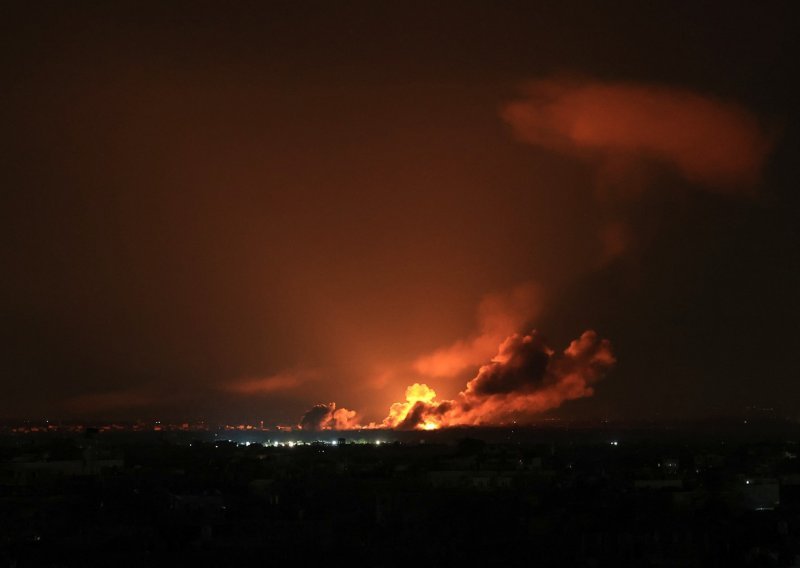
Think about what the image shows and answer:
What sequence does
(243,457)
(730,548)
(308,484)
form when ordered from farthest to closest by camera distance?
(243,457) → (308,484) → (730,548)

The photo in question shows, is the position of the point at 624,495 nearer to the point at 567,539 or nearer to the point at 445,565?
the point at 567,539

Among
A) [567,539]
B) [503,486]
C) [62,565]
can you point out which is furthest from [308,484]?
[62,565]

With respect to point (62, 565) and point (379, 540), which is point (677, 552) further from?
point (62, 565)

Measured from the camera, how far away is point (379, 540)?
4378 centimetres

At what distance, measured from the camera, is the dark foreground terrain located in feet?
134

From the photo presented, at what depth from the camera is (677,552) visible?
41.9 meters

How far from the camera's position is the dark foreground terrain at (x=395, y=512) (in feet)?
134

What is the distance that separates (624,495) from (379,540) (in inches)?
470

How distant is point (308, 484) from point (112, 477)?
7.01 m

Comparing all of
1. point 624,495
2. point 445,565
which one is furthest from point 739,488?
point 445,565

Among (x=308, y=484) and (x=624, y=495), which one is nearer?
(x=624, y=495)

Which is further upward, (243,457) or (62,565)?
(243,457)

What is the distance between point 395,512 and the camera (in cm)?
4916

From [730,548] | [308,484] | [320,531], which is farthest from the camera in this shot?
[308,484]
